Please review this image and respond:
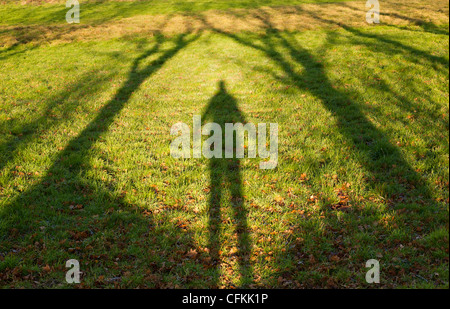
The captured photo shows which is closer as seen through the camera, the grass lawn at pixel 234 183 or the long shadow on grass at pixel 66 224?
Answer: the grass lawn at pixel 234 183

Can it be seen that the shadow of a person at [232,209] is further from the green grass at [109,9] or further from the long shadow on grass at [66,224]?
the green grass at [109,9]

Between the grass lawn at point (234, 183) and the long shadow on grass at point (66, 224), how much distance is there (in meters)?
0.03

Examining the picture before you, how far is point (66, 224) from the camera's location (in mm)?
6109

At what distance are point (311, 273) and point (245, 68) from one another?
43.3 ft

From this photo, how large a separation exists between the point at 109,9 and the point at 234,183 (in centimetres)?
3819

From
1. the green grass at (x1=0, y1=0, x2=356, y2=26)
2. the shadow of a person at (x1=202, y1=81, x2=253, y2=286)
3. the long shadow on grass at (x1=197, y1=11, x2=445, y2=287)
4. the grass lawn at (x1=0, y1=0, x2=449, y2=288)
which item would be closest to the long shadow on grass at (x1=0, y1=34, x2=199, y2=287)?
the grass lawn at (x1=0, y1=0, x2=449, y2=288)

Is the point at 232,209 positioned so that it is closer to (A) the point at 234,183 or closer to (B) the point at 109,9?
(A) the point at 234,183

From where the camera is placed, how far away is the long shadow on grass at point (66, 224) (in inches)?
210

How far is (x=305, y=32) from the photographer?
23688 millimetres

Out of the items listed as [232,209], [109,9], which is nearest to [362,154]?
[232,209]

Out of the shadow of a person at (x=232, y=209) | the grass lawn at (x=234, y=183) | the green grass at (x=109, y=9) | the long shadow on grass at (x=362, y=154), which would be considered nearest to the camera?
the grass lawn at (x=234, y=183)

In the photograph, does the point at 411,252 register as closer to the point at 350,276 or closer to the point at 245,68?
the point at 350,276

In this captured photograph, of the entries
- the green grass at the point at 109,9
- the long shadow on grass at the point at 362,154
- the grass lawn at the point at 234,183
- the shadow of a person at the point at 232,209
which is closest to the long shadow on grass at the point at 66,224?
the grass lawn at the point at 234,183

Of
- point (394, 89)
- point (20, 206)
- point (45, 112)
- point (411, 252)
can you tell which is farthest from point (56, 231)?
point (394, 89)
